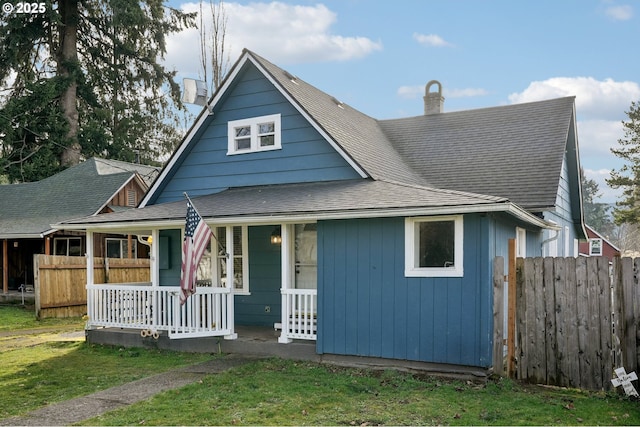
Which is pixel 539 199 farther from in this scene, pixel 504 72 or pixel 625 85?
pixel 625 85

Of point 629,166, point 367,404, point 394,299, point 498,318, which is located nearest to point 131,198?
point 394,299

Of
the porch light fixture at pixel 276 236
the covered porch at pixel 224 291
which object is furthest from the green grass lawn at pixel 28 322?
the porch light fixture at pixel 276 236

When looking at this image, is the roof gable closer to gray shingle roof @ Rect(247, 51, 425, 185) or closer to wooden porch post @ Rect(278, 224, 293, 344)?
gray shingle roof @ Rect(247, 51, 425, 185)

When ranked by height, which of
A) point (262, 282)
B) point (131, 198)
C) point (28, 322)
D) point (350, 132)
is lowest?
point (28, 322)

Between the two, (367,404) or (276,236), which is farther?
(276,236)

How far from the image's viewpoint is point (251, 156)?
12.5m

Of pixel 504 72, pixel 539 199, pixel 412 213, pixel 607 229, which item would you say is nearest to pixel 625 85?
pixel 504 72

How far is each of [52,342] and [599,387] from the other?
1042 cm

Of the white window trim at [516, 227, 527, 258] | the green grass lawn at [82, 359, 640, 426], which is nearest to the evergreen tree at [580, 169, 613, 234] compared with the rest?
the white window trim at [516, 227, 527, 258]

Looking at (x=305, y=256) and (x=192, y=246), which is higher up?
(x=192, y=246)

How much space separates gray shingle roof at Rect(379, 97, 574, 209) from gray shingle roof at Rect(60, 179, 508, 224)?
3098 millimetres

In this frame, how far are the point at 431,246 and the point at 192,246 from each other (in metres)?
3.87

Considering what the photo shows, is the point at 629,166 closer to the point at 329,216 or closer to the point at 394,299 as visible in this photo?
the point at 394,299

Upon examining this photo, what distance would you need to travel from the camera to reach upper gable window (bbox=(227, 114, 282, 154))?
12258 mm
